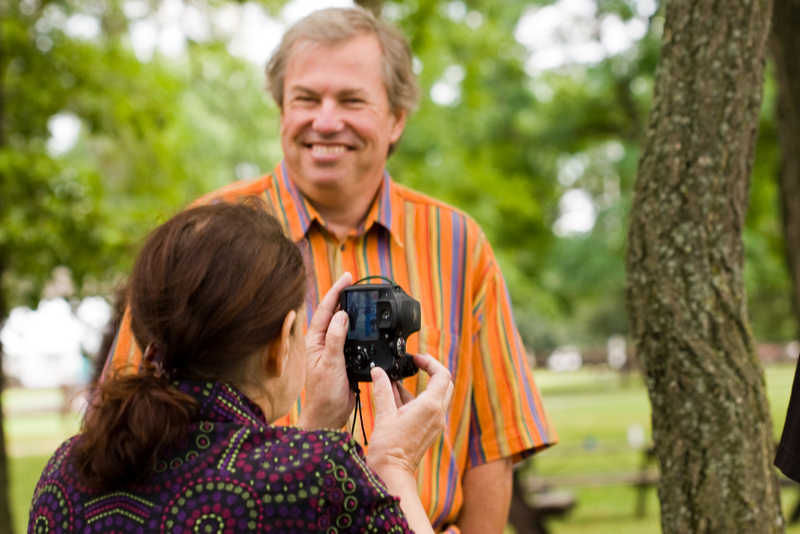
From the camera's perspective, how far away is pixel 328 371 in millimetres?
1910

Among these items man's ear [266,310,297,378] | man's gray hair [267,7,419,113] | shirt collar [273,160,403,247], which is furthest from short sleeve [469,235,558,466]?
man's ear [266,310,297,378]

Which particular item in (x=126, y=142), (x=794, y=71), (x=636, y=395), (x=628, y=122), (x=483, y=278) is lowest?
(x=636, y=395)

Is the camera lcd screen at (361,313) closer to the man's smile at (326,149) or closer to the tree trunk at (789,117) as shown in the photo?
the man's smile at (326,149)

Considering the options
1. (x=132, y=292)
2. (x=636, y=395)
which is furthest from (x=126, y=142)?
(x=636, y=395)

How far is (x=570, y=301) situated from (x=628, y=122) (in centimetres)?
430

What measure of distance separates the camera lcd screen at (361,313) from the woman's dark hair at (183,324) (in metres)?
0.37

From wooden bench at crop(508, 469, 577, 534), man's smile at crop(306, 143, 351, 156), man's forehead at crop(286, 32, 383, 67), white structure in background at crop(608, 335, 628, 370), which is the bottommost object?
white structure in background at crop(608, 335, 628, 370)

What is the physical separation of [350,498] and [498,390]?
1.19 metres

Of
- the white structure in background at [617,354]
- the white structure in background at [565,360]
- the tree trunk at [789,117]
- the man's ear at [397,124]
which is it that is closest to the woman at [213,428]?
the man's ear at [397,124]

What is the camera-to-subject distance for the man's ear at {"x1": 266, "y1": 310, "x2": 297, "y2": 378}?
1538mm

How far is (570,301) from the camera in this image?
1878 cm

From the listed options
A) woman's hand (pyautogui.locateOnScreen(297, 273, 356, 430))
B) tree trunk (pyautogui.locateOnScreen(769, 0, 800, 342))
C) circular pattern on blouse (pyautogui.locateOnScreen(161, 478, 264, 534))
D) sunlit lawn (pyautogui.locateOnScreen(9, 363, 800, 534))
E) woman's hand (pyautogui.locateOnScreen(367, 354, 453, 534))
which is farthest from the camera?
sunlit lawn (pyautogui.locateOnScreen(9, 363, 800, 534))

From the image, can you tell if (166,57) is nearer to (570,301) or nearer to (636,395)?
(570,301)

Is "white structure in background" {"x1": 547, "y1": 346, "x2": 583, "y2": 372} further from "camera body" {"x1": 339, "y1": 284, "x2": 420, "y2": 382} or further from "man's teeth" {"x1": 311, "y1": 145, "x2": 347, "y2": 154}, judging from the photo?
"camera body" {"x1": 339, "y1": 284, "x2": 420, "y2": 382}
